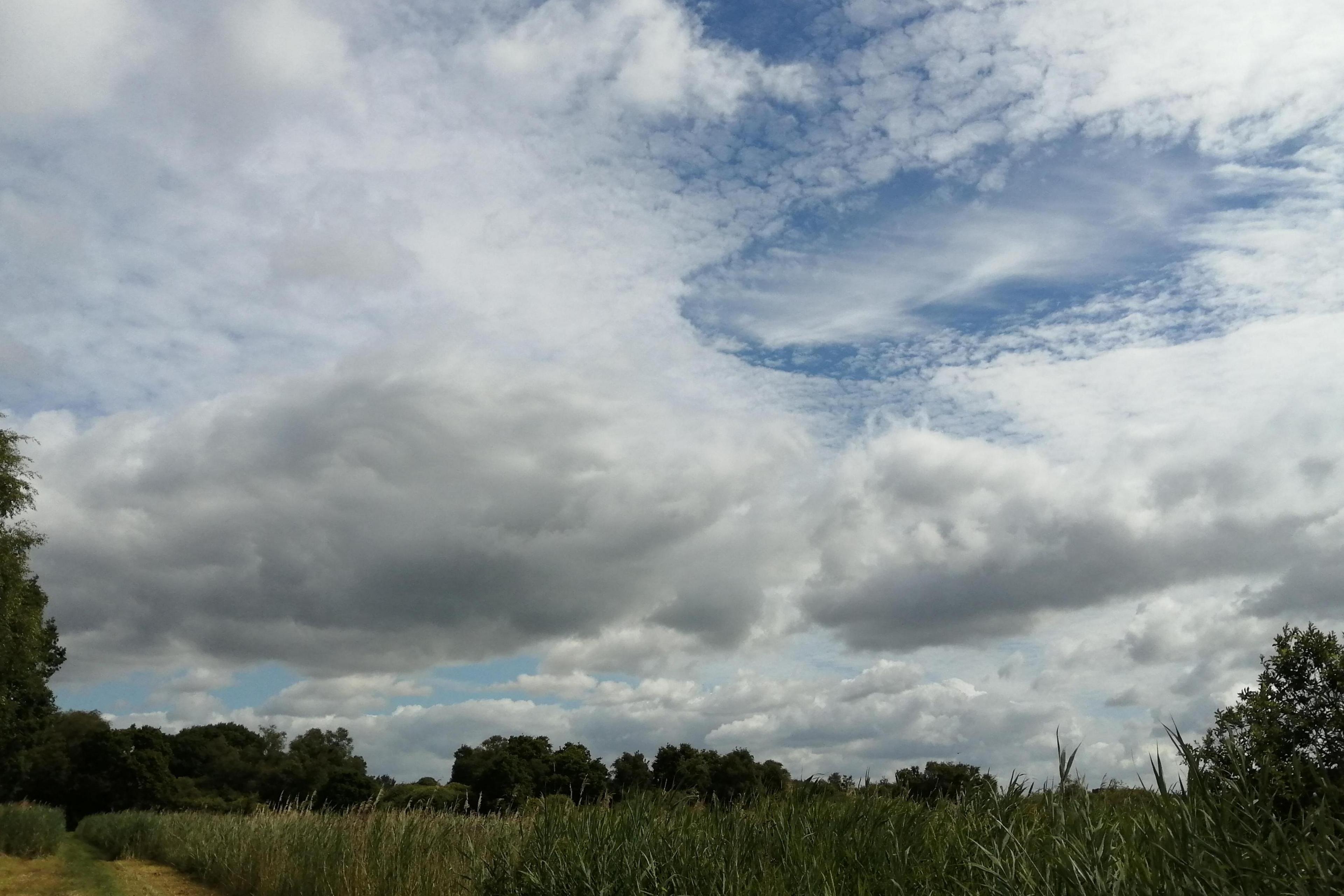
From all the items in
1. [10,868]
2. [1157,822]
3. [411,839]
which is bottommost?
[10,868]

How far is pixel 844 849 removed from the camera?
7.85m

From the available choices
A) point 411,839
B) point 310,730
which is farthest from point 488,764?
point 310,730

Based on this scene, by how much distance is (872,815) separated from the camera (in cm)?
851

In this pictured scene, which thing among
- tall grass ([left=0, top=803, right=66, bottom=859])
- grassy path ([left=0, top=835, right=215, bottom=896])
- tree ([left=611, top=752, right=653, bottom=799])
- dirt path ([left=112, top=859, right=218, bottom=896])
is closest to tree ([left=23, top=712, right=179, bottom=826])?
Result: tall grass ([left=0, top=803, right=66, bottom=859])

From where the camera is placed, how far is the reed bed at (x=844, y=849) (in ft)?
12.8

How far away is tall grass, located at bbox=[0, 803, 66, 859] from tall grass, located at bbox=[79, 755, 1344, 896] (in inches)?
584

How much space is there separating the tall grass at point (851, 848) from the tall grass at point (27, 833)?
1483 cm

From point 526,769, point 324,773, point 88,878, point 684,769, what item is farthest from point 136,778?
point 684,769

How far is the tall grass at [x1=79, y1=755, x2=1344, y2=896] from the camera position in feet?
12.8

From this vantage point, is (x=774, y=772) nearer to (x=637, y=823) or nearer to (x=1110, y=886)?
(x=637, y=823)

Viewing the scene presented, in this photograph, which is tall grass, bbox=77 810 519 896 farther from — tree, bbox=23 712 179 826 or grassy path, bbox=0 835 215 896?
tree, bbox=23 712 179 826

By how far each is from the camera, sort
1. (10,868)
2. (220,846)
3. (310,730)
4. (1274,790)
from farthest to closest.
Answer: (310,730) → (10,868) → (220,846) → (1274,790)

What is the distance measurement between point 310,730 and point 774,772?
89747 mm

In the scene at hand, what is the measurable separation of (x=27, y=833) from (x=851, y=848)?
98.4ft
